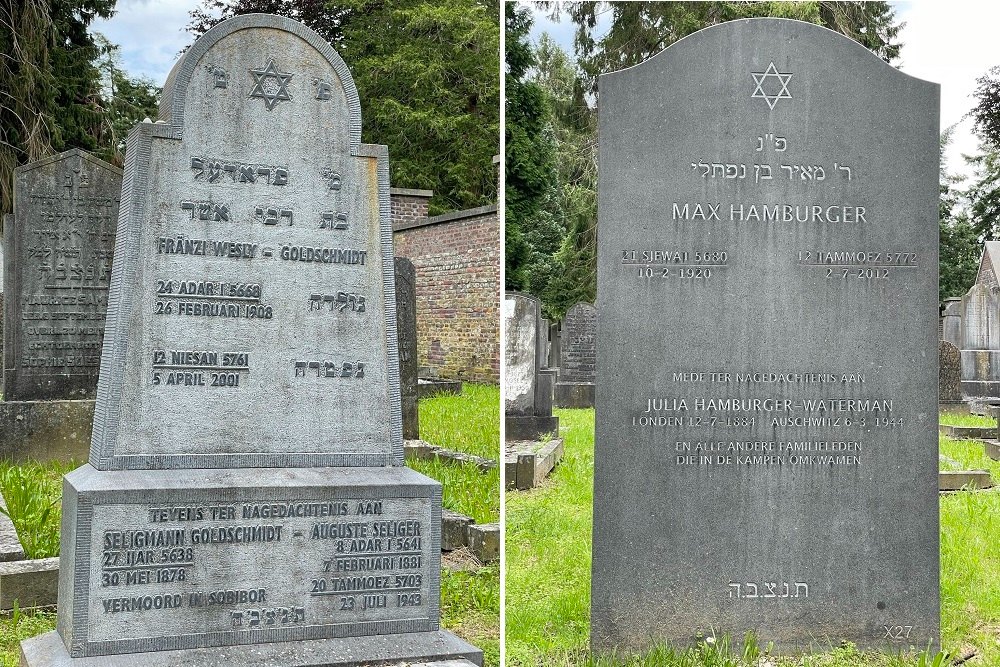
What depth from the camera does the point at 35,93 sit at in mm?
18484

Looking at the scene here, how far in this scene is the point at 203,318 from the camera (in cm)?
409

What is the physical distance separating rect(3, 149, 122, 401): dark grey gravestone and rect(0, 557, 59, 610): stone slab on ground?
3.97 metres

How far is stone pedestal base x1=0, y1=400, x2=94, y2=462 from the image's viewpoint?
8.73 meters

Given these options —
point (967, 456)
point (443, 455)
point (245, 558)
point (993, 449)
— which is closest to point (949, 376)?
point (993, 449)

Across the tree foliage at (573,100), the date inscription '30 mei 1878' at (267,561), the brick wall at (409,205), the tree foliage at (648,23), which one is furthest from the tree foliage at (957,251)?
the date inscription '30 mei 1878' at (267,561)

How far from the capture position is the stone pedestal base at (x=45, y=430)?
344 inches

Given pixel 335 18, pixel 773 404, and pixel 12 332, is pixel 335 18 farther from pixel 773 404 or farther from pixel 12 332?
pixel 773 404

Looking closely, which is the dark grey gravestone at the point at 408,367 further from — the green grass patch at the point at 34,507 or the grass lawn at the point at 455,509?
the green grass patch at the point at 34,507

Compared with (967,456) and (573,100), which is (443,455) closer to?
(967,456)

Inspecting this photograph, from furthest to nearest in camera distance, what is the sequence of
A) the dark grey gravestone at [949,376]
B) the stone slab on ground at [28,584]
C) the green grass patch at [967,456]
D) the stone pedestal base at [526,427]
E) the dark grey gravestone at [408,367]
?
the dark grey gravestone at [949,376], the stone pedestal base at [526,427], the green grass patch at [967,456], the dark grey gravestone at [408,367], the stone slab on ground at [28,584]

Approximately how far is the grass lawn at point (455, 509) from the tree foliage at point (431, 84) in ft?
59.8

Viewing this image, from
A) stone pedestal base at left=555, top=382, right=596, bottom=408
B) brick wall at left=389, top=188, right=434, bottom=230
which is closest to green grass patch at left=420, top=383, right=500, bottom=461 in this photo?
stone pedestal base at left=555, top=382, right=596, bottom=408

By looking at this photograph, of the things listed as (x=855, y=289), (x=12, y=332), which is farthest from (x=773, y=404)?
(x=12, y=332)

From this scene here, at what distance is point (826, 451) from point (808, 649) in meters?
0.96
